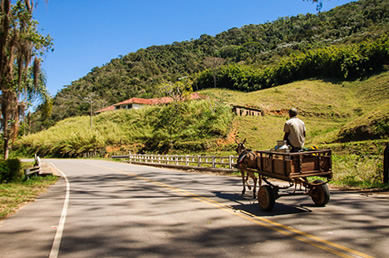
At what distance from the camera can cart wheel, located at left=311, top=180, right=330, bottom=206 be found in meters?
7.32

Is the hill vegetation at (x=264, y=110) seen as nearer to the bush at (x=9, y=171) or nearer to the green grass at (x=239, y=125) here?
the green grass at (x=239, y=125)

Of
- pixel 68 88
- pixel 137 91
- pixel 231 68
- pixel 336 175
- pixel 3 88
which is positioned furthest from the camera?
pixel 68 88

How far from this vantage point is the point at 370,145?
20828 mm

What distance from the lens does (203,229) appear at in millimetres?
5969

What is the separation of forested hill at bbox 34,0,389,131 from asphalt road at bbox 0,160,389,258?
38.4m

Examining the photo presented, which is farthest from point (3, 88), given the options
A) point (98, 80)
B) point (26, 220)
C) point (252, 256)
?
point (98, 80)

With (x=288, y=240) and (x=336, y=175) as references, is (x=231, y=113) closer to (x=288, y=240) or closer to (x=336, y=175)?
(x=336, y=175)

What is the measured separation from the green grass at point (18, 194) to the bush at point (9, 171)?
17.8 inches

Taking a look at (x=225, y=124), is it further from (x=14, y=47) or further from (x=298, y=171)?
(x=298, y=171)

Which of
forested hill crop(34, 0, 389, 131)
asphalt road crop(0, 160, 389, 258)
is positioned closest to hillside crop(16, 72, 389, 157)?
forested hill crop(34, 0, 389, 131)

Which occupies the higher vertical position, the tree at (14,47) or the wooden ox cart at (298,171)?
the tree at (14,47)

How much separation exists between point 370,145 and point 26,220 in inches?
839

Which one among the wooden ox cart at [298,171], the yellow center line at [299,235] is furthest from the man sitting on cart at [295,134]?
the yellow center line at [299,235]

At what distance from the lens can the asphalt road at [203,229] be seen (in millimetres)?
4754
